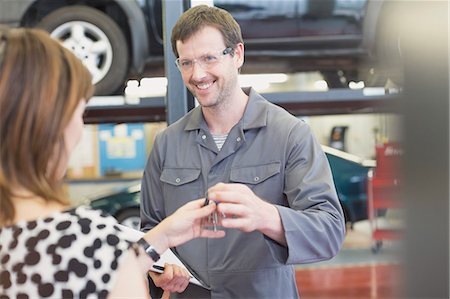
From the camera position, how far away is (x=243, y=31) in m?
A: 3.22

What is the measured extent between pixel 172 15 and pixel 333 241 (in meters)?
1.25

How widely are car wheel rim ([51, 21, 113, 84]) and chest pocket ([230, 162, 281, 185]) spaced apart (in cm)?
174

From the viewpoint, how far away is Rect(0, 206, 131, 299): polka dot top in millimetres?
817

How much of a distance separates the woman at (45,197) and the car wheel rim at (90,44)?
2203mm

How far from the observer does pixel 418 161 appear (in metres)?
0.37

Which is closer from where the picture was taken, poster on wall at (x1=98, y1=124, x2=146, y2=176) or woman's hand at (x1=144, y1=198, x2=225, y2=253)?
woman's hand at (x1=144, y1=198, x2=225, y2=253)

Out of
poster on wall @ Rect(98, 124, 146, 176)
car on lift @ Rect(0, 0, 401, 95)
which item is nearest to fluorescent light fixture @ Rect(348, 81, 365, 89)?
car on lift @ Rect(0, 0, 401, 95)

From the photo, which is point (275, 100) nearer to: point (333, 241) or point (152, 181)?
point (152, 181)

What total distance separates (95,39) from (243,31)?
0.80 m

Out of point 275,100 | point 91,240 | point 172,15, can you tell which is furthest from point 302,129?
point 275,100

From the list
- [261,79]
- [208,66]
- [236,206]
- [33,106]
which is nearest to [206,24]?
[208,66]

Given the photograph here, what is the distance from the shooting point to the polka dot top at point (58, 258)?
817 millimetres

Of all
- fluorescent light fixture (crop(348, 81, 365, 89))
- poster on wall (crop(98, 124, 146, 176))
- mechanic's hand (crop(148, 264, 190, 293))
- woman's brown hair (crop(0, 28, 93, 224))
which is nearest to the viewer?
woman's brown hair (crop(0, 28, 93, 224))

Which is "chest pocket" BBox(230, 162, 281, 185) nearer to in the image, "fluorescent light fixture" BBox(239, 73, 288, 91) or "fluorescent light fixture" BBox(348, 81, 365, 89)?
"fluorescent light fixture" BBox(348, 81, 365, 89)
